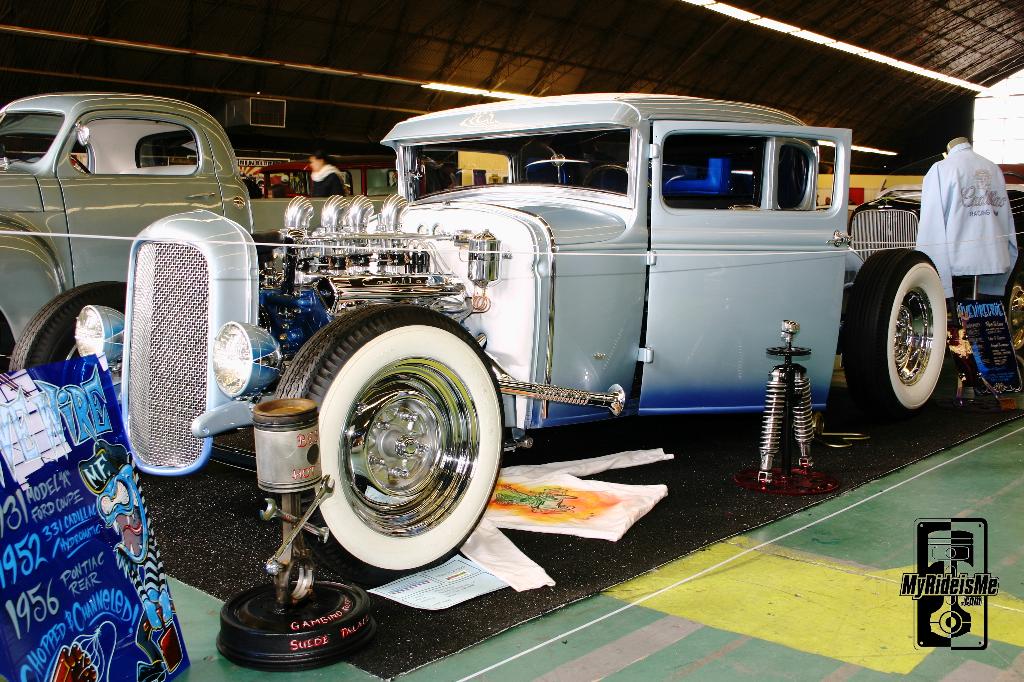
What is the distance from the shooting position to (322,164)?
27.0ft

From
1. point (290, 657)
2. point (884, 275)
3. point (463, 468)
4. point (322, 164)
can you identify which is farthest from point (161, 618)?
point (322, 164)

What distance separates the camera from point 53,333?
12.9 feet

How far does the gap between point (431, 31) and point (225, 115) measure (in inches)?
178

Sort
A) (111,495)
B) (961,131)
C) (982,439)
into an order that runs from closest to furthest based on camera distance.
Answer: (111,495) → (982,439) → (961,131)

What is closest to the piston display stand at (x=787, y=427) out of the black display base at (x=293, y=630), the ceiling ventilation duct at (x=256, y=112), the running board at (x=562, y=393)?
the running board at (x=562, y=393)

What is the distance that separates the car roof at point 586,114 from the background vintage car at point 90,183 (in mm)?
2190

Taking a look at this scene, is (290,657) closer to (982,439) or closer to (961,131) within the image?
(982,439)

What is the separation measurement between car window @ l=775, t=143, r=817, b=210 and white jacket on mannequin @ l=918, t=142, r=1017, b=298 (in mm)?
1622

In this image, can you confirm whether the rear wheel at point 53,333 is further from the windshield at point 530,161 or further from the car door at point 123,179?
the windshield at point 530,161

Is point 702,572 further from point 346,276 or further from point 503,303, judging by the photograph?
point 346,276

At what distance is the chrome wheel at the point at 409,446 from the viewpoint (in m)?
2.89

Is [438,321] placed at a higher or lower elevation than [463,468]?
higher

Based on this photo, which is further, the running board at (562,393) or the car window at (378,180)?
the car window at (378,180)

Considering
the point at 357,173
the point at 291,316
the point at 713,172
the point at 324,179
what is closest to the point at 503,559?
the point at 291,316
